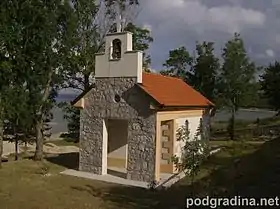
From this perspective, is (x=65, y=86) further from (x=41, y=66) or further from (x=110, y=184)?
(x=110, y=184)

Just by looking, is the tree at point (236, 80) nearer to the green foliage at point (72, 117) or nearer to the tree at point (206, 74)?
the tree at point (206, 74)

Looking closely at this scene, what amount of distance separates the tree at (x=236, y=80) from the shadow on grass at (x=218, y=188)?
57.2 feet

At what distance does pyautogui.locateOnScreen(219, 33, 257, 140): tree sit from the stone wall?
20.6 m

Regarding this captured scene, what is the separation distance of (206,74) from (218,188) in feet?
87.4

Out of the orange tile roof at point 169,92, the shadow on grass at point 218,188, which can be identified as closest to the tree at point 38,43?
the orange tile roof at point 169,92

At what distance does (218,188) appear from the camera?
550 inches

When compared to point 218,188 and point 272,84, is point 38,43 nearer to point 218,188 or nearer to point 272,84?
point 218,188

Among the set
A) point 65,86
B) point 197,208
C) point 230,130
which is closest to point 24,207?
point 197,208

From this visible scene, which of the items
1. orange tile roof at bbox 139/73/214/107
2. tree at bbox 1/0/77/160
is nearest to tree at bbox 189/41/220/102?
orange tile roof at bbox 139/73/214/107

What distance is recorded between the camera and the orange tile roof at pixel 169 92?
18359 millimetres

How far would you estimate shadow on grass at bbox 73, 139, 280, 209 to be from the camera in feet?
41.2

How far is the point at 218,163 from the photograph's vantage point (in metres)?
21.5

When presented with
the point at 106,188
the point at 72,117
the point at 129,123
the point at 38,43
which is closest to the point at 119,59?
the point at 129,123

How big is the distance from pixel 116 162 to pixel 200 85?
2017cm
